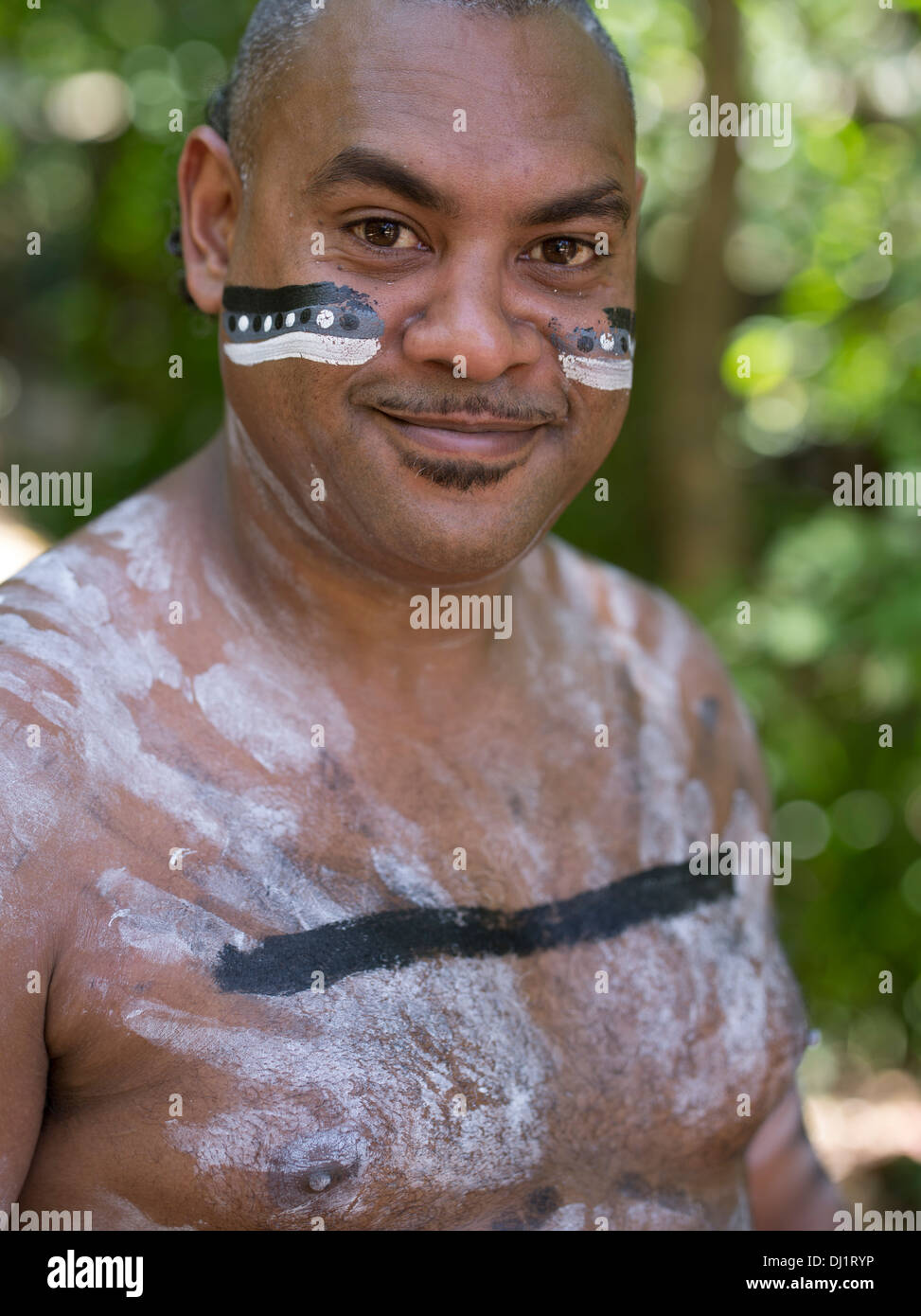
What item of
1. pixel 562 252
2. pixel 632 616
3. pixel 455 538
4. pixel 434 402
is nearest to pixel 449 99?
pixel 562 252

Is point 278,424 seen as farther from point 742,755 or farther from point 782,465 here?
point 782,465

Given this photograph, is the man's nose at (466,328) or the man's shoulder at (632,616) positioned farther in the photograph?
the man's shoulder at (632,616)

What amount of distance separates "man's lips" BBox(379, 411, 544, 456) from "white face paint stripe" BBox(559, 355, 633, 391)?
4.9 inches

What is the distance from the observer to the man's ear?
1791mm

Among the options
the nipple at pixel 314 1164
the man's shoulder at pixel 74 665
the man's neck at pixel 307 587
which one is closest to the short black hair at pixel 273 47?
the man's neck at pixel 307 587

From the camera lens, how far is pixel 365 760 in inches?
70.1

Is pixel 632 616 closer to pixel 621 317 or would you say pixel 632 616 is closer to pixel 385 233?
pixel 621 317

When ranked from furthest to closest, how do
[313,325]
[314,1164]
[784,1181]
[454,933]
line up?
[784,1181] → [454,933] → [313,325] → [314,1164]

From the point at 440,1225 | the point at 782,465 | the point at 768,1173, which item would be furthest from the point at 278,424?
the point at 782,465

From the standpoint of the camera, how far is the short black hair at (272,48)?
1634 mm

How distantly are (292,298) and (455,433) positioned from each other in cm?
27

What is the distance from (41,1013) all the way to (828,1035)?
3444mm

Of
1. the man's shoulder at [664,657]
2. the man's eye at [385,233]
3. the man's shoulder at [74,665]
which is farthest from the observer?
the man's shoulder at [664,657]

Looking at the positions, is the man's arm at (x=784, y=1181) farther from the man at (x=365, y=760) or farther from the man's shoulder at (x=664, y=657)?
the man's shoulder at (x=664, y=657)
